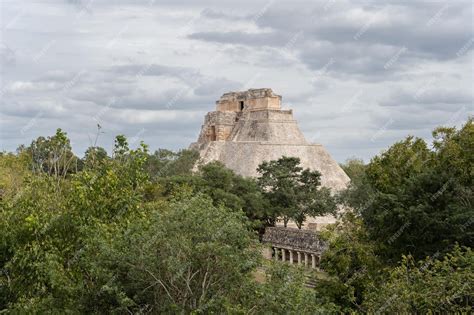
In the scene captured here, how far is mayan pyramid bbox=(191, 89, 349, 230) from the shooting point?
5003 centimetres

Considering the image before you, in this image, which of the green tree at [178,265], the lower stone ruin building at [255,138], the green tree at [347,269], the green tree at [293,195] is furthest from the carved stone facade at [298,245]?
the lower stone ruin building at [255,138]

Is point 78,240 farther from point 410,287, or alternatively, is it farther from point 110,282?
point 410,287

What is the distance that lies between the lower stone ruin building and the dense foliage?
2790 centimetres

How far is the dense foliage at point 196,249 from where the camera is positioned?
10.4 meters

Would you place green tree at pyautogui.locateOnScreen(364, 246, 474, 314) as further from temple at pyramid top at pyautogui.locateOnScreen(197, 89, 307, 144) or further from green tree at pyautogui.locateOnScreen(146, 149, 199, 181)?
temple at pyramid top at pyautogui.locateOnScreen(197, 89, 307, 144)

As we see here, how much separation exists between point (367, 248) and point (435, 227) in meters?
2.02

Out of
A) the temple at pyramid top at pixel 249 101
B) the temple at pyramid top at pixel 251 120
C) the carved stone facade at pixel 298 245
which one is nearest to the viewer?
the carved stone facade at pixel 298 245

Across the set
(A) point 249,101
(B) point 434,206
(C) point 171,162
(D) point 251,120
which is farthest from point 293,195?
(A) point 249,101

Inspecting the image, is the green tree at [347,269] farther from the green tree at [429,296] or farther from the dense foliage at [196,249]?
the green tree at [429,296]

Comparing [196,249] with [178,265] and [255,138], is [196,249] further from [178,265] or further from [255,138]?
[255,138]

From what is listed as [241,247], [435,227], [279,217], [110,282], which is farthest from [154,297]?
[279,217]

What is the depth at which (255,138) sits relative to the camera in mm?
53281

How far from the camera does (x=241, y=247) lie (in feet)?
35.7

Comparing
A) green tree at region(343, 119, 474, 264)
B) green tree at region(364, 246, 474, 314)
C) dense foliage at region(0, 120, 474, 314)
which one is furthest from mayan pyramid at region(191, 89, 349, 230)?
green tree at region(364, 246, 474, 314)
